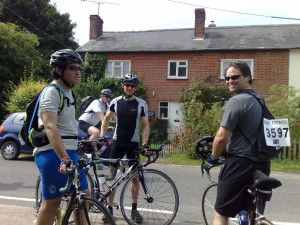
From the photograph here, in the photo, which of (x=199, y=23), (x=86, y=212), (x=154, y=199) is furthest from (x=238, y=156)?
(x=199, y=23)

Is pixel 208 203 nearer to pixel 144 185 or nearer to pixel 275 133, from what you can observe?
pixel 144 185

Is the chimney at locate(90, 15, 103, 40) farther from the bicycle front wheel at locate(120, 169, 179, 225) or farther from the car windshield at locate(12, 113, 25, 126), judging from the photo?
the bicycle front wheel at locate(120, 169, 179, 225)

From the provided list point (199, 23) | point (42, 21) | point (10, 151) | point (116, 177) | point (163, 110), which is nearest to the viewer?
point (116, 177)

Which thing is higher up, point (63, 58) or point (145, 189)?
point (63, 58)

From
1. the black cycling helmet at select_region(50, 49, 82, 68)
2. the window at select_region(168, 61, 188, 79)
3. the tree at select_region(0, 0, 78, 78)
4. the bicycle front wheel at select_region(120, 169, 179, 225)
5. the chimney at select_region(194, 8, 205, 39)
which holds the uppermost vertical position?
the tree at select_region(0, 0, 78, 78)

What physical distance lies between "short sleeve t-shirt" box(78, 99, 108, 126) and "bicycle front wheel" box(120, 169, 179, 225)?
2142 millimetres

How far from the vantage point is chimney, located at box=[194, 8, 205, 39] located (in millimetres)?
25203

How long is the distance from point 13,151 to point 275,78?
52.9 ft

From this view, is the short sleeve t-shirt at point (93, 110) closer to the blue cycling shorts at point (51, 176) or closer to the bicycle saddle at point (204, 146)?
the bicycle saddle at point (204, 146)

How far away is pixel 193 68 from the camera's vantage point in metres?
24.2

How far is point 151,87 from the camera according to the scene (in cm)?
2509

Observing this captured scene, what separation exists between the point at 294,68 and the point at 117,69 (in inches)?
441

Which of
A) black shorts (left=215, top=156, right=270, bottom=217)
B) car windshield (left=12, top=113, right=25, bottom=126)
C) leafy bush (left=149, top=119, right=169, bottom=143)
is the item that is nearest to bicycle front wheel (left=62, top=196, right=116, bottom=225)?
black shorts (left=215, top=156, right=270, bottom=217)

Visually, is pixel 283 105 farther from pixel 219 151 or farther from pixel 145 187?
pixel 219 151
